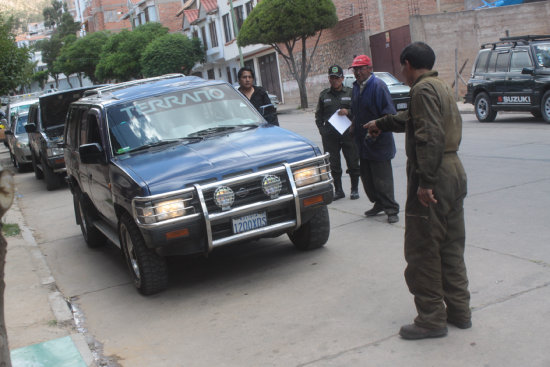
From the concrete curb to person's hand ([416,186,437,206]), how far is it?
102 inches

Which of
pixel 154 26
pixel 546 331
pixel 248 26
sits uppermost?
pixel 154 26

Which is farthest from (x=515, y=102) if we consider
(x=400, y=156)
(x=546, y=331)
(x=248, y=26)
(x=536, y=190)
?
(x=248, y=26)

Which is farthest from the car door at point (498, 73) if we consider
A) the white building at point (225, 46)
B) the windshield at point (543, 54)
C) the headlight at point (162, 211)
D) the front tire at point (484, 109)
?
the white building at point (225, 46)

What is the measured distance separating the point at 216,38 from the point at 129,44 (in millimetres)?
8097

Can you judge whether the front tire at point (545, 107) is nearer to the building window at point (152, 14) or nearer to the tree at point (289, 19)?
the tree at point (289, 19)

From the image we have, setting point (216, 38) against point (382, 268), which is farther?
point (216, 38)

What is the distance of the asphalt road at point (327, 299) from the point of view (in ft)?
13.8

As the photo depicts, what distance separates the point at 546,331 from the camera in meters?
4.15

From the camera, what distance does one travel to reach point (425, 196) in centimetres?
409

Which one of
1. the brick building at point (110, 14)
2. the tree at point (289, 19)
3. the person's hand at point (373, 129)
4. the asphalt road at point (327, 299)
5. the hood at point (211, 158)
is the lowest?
the asphalt road at point (327, 299)

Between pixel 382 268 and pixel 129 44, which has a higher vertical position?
pixel 129 44

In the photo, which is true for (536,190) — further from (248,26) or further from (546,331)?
(248,26)

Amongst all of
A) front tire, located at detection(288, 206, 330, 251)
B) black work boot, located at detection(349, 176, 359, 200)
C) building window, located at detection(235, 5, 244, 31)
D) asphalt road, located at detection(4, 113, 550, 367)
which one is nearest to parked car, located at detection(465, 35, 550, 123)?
asphalt road, located at detection(4, 113, 550, 367)

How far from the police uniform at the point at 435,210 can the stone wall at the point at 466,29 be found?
84.3 ft
